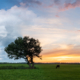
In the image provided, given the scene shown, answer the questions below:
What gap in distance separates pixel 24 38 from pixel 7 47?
10497mm

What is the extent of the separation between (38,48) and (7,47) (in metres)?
16.1

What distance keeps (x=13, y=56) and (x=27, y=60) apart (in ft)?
25.3

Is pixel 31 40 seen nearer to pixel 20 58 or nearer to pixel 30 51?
pixel 30 51

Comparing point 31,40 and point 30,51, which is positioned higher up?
point 31,40

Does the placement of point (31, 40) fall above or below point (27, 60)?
above

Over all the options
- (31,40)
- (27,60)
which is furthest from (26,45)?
(27,60)

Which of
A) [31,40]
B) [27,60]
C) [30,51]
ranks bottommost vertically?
[27,60]

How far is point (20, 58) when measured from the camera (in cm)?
6312

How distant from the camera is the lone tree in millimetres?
61938

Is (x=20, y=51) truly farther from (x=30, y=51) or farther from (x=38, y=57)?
(x=38, y=57)

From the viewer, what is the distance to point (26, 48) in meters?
61.6

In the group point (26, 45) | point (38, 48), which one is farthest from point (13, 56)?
point (38, 48)

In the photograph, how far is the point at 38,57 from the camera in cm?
6247

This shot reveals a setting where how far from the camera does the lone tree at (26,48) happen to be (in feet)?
203
